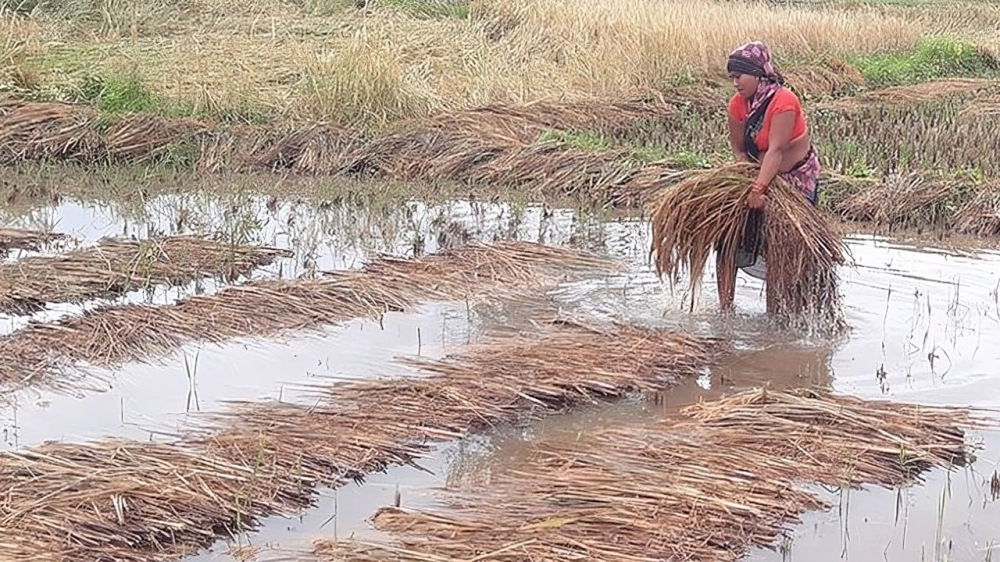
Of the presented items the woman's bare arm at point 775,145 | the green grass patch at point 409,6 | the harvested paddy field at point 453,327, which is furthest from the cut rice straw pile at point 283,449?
the green grass patch at point 409,6

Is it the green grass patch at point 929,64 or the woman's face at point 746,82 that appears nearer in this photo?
the woman's face at point 746,82

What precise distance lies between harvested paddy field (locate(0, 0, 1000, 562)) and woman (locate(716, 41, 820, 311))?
32 centimetres

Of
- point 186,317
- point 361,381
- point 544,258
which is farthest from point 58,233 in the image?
point 361,381

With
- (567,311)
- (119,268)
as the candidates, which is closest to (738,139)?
(567,311)

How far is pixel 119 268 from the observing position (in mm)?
6461

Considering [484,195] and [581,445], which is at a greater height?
[484,195]

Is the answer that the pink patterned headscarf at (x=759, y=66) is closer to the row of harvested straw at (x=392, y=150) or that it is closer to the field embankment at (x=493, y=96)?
the field embankment at (x=493, y=96)

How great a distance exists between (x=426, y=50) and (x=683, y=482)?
10.2 metres

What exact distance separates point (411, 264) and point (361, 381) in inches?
75.1

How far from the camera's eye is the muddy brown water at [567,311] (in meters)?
3.80

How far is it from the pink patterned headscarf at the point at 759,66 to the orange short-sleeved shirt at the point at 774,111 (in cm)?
4

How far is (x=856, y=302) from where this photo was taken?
6375mm

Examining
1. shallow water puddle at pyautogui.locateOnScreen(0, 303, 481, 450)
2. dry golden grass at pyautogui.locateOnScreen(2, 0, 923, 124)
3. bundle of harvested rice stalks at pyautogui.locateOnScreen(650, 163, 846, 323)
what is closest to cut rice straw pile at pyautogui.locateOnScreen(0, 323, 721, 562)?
shallow water puddle at pyautogui.locateOnScreen(0, 303, 481, 450)

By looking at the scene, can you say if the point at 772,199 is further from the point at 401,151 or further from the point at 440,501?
the point at 401,151
